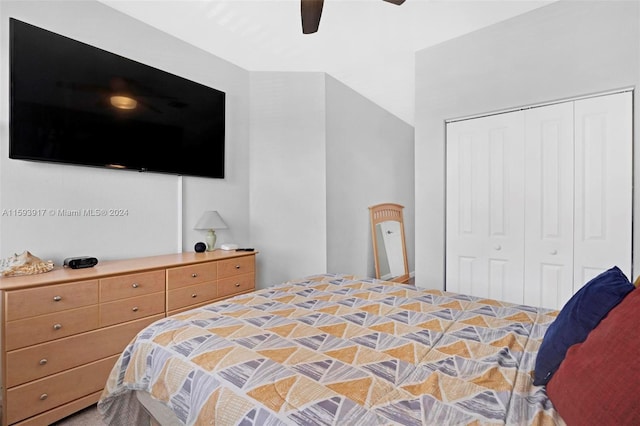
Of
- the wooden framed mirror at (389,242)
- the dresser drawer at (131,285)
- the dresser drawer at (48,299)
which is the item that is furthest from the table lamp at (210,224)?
the wooden framed mirror at (389,242)

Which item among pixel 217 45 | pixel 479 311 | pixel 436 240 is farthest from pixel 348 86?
pixel 479 311

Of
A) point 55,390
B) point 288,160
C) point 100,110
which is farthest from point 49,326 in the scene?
point 288,160

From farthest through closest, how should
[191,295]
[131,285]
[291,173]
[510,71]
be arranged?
[291,173] < [510,71] < [191,295] < [131,285]

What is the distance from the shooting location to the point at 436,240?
10.2 feet

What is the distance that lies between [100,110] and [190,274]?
1417 mm

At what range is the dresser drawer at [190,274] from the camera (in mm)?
2351

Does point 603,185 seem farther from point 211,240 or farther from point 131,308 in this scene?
point 131,308

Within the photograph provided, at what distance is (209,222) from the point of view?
3006mm

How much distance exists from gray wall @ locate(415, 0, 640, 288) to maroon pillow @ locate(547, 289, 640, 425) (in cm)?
198

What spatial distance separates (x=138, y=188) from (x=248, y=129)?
148cm

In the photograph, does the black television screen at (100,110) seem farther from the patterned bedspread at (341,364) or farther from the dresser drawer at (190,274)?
the patterned bedspread at (341,364)

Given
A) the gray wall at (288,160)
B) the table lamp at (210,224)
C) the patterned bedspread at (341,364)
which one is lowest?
the patterned bedspread at (341,364)

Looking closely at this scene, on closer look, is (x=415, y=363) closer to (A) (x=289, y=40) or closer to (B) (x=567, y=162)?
(B) (x=567, y=162)

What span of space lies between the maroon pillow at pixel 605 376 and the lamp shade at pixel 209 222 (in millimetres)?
2734
